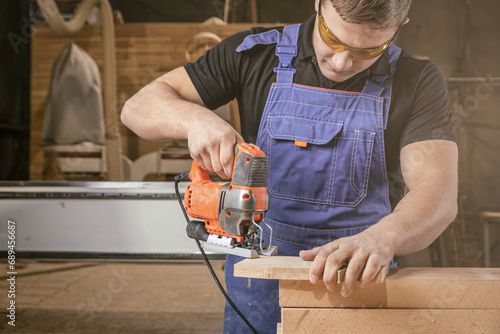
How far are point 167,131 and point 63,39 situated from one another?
2764 mm

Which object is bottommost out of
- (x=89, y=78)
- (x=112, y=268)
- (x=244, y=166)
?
(x=112, y=268)

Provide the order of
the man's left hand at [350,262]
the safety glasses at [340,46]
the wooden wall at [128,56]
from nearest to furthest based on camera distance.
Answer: the man's left hand at [350,262] → the safety glasses at [340,46] → the wooden wall at [128,56]

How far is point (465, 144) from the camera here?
2.42m

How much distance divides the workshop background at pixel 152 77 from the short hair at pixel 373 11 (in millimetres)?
1299

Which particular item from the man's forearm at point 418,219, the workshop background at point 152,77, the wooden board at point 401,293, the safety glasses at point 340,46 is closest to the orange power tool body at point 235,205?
the wooden board at point 401,293

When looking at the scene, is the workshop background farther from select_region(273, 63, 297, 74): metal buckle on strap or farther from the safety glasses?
the safety glasses

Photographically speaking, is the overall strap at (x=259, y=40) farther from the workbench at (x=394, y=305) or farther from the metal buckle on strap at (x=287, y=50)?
the workbench at (x=394, y=305)

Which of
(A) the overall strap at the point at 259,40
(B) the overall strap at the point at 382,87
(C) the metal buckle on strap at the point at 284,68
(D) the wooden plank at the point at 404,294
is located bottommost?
(D) the wooden plank at the point at 404,294

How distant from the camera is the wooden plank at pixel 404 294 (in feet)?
3.11

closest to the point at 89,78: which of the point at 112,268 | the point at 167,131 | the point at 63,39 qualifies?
the point at 63,39

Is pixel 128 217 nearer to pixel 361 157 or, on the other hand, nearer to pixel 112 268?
pixel 361 157

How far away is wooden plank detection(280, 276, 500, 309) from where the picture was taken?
95 centimetres

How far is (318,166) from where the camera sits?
4.22 feet

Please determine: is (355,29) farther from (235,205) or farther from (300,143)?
(235,205)
